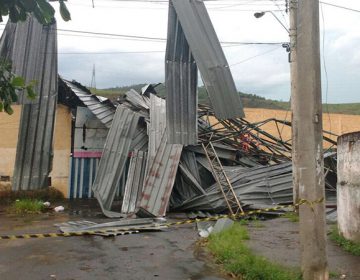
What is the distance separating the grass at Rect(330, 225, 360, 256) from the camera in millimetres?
6957

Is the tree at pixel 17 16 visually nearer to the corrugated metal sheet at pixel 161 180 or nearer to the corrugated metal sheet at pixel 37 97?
the corrugated metal sheet at pixel 37 97

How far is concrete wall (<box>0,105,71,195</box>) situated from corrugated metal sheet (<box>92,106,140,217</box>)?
97.3 inches

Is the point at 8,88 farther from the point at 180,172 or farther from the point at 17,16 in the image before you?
the point at 180,172

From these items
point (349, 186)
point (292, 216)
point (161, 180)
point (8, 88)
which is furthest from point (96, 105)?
point (8, 88)

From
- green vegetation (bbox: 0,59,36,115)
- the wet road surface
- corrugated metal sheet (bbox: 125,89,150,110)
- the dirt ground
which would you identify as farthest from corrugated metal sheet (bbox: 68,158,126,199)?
green vegetation (bbox: 0,59,36,115)

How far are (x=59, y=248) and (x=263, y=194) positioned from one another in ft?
19.9

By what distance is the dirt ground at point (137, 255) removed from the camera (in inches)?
249

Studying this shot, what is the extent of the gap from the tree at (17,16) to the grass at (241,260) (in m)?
3.98

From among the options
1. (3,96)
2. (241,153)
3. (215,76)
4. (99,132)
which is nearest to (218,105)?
(215,76)

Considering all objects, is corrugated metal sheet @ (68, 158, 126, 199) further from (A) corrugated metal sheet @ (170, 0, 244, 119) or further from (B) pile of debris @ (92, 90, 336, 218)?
(A) corrugated metal sheet @ (170, 0, 244, 119)

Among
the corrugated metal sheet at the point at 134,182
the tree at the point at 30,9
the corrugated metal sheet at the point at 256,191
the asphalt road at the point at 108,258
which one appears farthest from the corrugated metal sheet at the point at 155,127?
the tree at the point at 30,9

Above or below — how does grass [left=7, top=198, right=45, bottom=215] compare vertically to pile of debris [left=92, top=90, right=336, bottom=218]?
below

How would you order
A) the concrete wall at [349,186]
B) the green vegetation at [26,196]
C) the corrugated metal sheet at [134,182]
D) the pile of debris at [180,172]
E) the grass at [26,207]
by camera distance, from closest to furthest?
the concrete wall at [349,186] → the pile of debris at [180,172] → the corrugated metal sheet at [134,182] → the grass at [26,207] → the green vegetation at [26,196]

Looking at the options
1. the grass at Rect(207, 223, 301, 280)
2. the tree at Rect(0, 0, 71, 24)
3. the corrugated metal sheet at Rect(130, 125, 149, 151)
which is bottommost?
the grass at Rect(207, 223, 301, 280)
